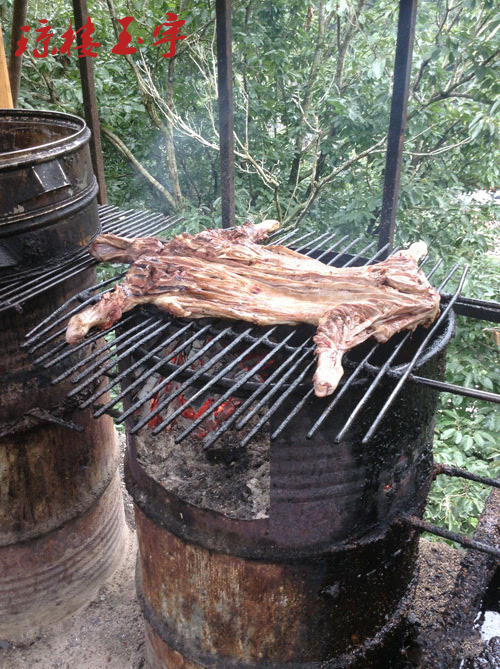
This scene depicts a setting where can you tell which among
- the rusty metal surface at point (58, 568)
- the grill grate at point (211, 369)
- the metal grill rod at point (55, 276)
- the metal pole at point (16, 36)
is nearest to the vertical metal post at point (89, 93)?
the metal pole at point (16, 36)

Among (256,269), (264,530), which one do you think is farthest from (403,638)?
(256,269)

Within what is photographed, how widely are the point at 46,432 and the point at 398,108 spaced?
127 inches

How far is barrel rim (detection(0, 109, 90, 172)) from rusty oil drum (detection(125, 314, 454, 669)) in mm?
1616

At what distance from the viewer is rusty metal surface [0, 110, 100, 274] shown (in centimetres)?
286

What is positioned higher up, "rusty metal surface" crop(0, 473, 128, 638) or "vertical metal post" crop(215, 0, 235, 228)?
"vertical metal post" crop(215, 0, 235, 228)

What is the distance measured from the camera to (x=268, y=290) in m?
2.79

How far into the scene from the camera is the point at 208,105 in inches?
351

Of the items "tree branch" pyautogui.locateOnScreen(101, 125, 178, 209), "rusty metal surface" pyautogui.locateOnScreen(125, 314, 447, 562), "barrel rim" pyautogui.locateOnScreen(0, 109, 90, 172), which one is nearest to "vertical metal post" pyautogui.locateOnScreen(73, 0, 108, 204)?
"barrel rim" pyautogui.locateOnScreen(0, 109, 90, 172)

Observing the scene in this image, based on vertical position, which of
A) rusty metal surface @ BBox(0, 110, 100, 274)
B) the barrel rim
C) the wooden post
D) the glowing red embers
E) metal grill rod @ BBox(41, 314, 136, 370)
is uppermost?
the wooden post

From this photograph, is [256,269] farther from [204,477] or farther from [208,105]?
[208,105]

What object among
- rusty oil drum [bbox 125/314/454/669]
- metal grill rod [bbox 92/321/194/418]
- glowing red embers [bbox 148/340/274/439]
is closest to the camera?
metal grill rod [bbox 92/321/194/418]

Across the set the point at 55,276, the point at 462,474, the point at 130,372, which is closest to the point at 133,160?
the point at 55,276

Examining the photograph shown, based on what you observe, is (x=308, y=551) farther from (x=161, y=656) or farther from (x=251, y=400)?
(x=161, y=656)

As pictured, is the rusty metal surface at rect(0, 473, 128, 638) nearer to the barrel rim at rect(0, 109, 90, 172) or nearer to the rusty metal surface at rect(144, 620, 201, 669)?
the rusty metal surface at rect(144, 620, 201, 669)
